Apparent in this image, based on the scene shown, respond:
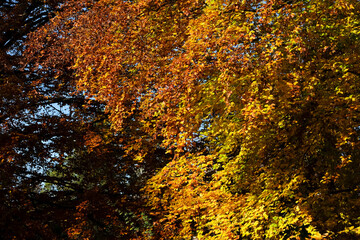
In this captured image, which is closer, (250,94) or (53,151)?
(250,94)

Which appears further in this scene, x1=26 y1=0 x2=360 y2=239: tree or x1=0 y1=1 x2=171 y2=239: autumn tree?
x1=0 y1=1 x2=171 y2=239: autumn tree

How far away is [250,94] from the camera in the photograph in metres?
8.04

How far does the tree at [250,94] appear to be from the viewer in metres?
8.52

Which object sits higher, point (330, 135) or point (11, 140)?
point (11, 140)

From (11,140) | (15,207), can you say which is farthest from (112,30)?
(15,207)

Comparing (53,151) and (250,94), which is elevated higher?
(53,151)

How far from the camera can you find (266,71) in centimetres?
828

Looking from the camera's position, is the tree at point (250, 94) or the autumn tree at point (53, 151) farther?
the autumn tree at point (53, 151)

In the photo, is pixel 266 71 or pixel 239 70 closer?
pixel 239 70

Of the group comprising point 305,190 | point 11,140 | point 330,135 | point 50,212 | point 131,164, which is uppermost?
point 11,140

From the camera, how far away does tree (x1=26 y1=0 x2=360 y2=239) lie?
852 cm

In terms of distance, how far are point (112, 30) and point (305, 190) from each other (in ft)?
22.7

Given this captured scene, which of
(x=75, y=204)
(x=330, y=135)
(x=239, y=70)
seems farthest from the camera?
(x=75, y=204)

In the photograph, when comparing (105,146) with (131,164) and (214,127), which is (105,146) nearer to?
(131,164)
